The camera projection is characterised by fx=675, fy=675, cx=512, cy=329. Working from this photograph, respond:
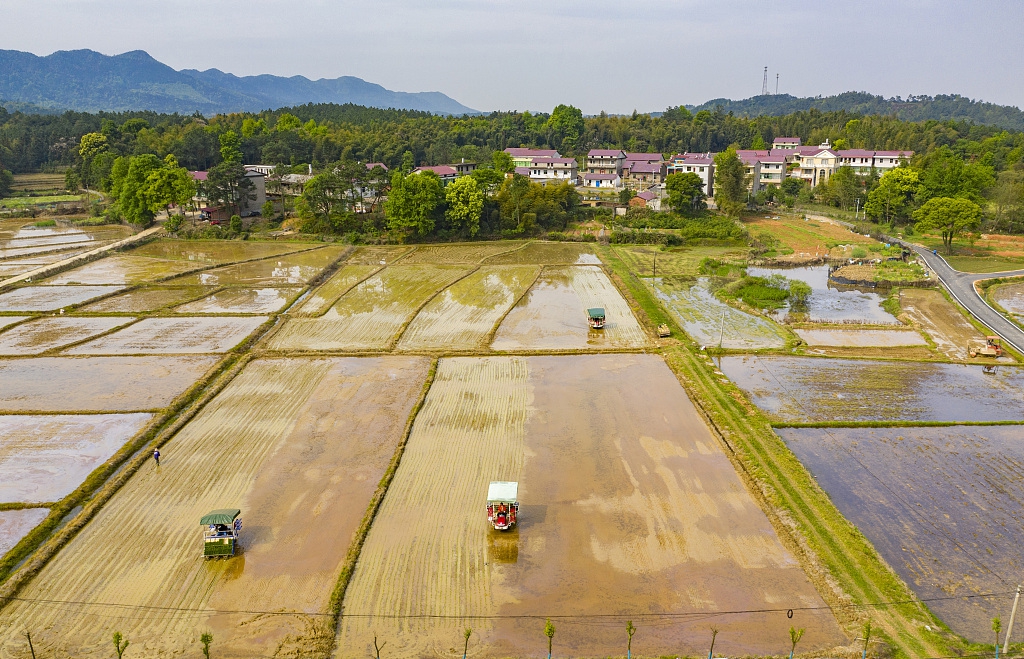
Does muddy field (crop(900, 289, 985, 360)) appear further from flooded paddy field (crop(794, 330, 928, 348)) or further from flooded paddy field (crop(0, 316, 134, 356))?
flooded paddy field (crop(0, 316, 134, 356))

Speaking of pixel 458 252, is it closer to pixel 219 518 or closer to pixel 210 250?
pixel 210 250

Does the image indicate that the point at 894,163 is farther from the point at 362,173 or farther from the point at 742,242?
the point at 362,173

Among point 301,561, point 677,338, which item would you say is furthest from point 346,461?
point 677,338

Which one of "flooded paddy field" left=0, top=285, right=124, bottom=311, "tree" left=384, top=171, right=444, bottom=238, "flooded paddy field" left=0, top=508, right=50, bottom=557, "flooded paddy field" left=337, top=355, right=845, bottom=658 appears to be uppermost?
"tree" left=384, top=171, right=444, bottom=238

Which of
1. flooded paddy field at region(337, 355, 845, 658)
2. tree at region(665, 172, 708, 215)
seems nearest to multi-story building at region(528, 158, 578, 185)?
tree at region(665, 172, 708, 215)


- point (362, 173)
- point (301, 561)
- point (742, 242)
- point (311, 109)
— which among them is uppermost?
point (311, 109)

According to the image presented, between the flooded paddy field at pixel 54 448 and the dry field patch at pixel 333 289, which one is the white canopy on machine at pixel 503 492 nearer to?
the flooded paddy field at pixel 54 448
